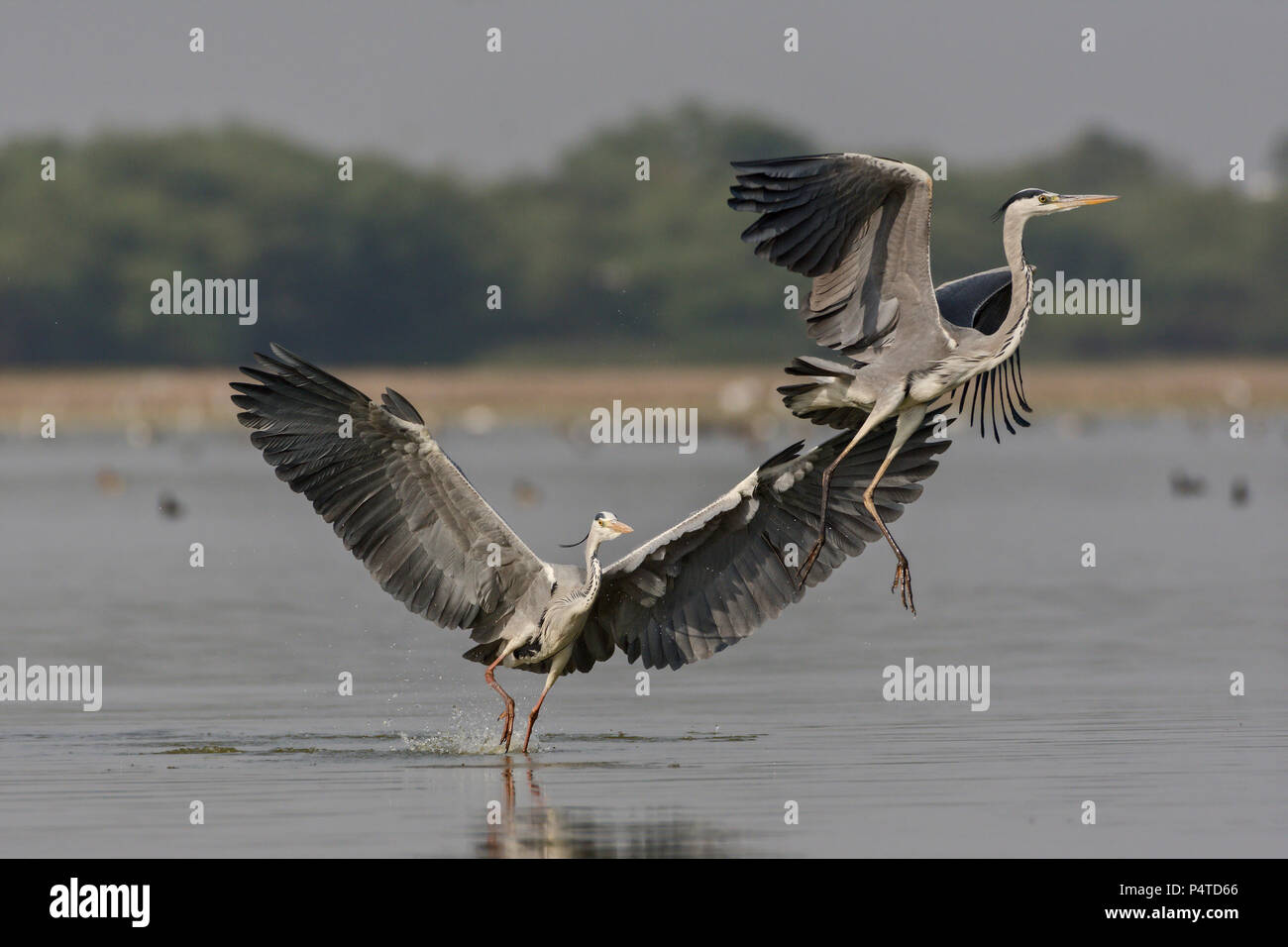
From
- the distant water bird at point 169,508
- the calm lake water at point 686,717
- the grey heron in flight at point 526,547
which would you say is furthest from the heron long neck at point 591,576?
the distant water bird at point 169,508

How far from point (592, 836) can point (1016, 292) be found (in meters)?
4.47

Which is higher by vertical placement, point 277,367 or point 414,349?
point 414,349

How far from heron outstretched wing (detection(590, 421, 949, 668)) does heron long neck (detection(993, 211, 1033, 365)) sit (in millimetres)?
931

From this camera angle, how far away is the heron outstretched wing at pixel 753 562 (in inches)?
531

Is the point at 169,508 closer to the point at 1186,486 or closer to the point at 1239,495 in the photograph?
the point at 1186,486

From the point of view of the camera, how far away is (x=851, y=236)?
42.1ft

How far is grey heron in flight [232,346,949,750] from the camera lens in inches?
510
